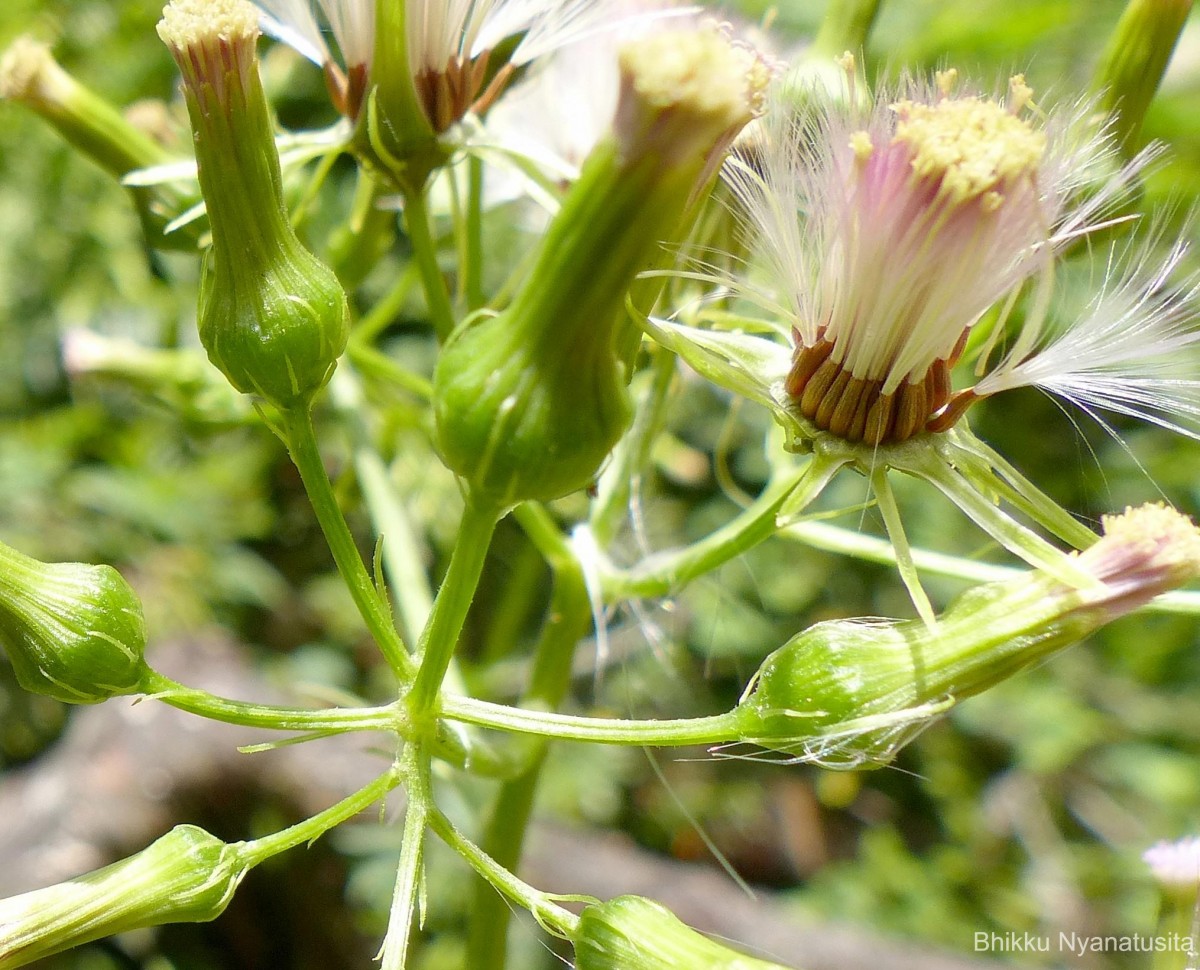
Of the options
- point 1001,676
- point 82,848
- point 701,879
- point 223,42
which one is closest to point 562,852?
point 701,879

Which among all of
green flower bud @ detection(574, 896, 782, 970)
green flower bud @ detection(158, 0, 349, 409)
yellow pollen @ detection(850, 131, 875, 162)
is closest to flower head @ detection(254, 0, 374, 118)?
green flower bud @ detection(158, 0, 349, 409)

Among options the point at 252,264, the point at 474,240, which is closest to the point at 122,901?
the point at 252,264

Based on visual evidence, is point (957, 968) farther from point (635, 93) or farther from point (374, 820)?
point (635, 93)

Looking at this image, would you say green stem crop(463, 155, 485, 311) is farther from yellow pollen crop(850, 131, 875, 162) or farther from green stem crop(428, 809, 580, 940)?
green stem crop(428, 809, 580, 940)

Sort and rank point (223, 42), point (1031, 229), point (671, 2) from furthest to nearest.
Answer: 1. point (671, 2)
2. point (1031, 229)
3. point (223, 42)

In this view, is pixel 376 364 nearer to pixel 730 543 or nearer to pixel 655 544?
pixel 730 543
